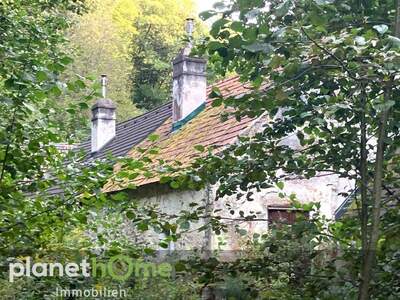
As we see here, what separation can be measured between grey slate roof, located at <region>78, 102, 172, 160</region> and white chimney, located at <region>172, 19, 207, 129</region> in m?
2.09

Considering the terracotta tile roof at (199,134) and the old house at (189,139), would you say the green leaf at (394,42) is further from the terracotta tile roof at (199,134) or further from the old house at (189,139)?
the terracotta tile roof at (199,134)

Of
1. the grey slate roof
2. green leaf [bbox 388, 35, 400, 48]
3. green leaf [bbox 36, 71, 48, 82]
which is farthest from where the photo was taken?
the grey slate roof

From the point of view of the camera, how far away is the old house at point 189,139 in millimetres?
9383

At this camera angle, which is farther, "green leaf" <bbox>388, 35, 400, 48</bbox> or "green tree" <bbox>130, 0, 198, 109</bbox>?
"green tree" <bbox>130, 0, 198, 109</bbox>

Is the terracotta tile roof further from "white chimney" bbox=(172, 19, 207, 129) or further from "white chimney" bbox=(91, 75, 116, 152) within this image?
"white chimney" bbox=(91, 75, 116, 152)

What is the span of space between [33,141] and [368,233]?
1.78 meters

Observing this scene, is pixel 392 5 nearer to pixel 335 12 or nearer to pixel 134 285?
pixel 335 12

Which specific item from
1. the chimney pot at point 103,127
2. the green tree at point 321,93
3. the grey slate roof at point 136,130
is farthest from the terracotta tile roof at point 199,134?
the green tree at point 321,93

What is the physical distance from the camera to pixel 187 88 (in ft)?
47.7

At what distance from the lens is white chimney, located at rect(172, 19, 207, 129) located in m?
14.3

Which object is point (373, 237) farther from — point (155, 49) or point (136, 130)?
point (155, 49)

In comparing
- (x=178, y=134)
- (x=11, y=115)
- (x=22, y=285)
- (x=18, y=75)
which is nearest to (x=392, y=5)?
(x=18, y=75)

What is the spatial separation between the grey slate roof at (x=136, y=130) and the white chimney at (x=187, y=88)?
6.86ft

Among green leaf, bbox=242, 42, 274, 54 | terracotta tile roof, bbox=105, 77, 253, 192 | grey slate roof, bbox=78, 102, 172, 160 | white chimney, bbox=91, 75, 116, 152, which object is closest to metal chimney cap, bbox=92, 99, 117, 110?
white chimney, bbox=91, 75, 116, 152
